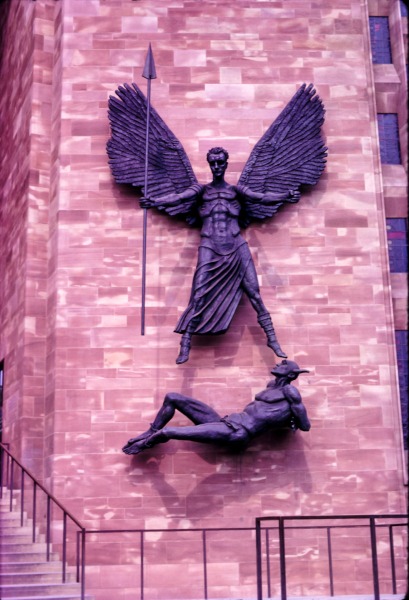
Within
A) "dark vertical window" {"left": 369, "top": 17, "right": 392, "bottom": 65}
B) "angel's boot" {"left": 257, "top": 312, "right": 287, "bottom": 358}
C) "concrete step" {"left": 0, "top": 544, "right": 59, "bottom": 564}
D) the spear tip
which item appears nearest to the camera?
"concrete step" {"left": 0, "top": 544, "right": 59, "bottom": 564}

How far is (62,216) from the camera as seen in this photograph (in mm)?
14961

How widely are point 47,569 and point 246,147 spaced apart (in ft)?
22.5

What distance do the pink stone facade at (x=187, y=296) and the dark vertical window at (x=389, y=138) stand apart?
0.32 metres

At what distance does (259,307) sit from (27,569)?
4.73m

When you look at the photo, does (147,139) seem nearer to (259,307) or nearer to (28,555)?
(259,307)

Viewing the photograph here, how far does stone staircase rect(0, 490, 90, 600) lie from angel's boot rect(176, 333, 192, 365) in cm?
312

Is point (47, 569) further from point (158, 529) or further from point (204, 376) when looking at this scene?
point (204, 376)

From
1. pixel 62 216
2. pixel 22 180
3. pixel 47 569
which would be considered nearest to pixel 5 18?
pixel 22 180

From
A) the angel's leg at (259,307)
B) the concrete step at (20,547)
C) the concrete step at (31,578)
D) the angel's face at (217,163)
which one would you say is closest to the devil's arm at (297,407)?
the angel's leg at (259,307)

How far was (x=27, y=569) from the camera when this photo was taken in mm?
12625

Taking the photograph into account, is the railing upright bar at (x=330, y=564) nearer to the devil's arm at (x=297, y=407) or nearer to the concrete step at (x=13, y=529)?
the devil's arm at (x=297, y=407)

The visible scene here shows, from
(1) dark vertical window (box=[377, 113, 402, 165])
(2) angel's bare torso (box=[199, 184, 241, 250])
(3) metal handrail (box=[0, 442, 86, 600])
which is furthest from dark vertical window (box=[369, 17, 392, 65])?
(3) metal handrail (box=[0, 442, 86, 600])

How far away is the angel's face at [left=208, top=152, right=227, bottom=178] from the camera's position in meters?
14.3

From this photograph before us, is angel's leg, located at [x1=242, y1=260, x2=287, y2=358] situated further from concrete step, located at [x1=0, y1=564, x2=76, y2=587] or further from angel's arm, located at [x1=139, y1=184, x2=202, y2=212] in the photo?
concrete step, located at [x1=0, y1=564, x2=76, y2=587]
